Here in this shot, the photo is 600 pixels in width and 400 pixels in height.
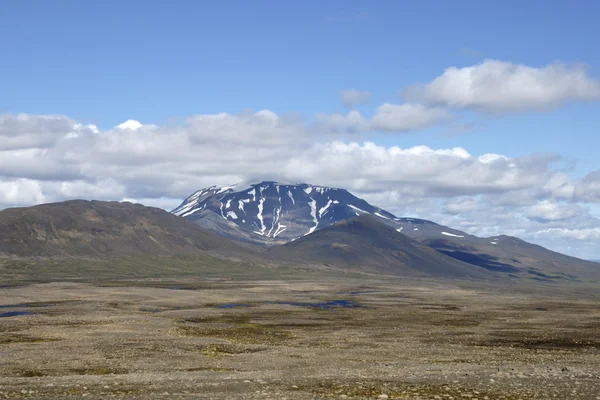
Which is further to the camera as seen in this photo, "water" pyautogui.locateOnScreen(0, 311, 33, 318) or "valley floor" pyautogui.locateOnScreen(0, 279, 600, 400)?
"water" pyautogui.locateOnScreen(0, 311, 33, 318)

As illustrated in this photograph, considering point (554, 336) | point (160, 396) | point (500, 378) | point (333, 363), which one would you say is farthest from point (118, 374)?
point (554, 336)

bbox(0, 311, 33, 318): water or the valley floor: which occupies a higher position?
the valley floor

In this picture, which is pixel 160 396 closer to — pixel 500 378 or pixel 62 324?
pixel 500 378

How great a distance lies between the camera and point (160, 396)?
35.2 m

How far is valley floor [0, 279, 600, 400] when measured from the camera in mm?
37250

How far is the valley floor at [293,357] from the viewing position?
1467 inches

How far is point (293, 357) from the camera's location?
53.1 m

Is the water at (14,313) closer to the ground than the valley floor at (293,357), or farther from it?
closer to the ground

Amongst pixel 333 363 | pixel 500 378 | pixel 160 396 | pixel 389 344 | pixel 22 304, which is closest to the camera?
pixel 160 396

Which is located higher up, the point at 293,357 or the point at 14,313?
the point at 293,357

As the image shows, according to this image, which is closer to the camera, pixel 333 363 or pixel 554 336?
pixel 333 363

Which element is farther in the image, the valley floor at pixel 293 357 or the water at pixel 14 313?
the water at pixel 14 313

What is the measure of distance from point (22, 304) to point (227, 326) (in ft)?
188

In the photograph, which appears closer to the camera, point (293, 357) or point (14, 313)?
point (293, 357)
